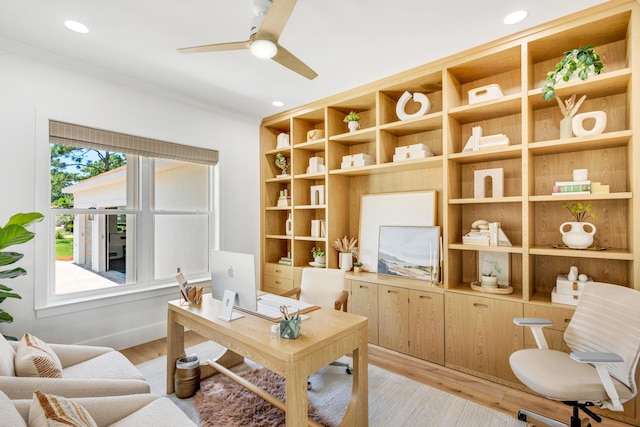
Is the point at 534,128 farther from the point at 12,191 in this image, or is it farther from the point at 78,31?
the point at 12,191

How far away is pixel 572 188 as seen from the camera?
2316mm

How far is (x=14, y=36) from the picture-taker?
243 centimetres

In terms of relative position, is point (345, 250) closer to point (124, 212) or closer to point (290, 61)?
point (290, 61)

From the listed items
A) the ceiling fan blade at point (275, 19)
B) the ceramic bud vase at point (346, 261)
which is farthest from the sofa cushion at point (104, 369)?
the ceramic bud vase at point (346, 261)

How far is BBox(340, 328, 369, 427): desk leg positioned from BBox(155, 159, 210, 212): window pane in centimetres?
279

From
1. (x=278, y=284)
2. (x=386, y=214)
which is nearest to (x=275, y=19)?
(x=386, y=214)

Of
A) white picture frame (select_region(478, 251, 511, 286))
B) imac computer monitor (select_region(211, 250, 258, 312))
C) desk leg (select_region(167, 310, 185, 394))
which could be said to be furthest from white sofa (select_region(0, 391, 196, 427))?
white picture frame (select_region(478, 251, 511, 286))

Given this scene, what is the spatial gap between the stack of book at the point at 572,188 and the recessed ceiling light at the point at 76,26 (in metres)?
3.70

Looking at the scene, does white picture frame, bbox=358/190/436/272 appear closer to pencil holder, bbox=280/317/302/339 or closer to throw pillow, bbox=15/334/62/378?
pencil holder, bbox=280/317/302/339

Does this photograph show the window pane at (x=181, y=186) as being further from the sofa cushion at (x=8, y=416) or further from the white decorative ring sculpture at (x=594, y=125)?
the white decorative ring sculpture at (x=594, y=125)

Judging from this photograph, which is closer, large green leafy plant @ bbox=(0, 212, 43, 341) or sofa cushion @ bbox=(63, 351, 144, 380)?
A: sofa cushion @ bbox=(63, 351, 144, 380)

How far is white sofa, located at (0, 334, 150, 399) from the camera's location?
1389 mm

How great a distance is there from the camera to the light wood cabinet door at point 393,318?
3.01 metres

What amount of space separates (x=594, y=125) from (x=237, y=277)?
9.29 ft
